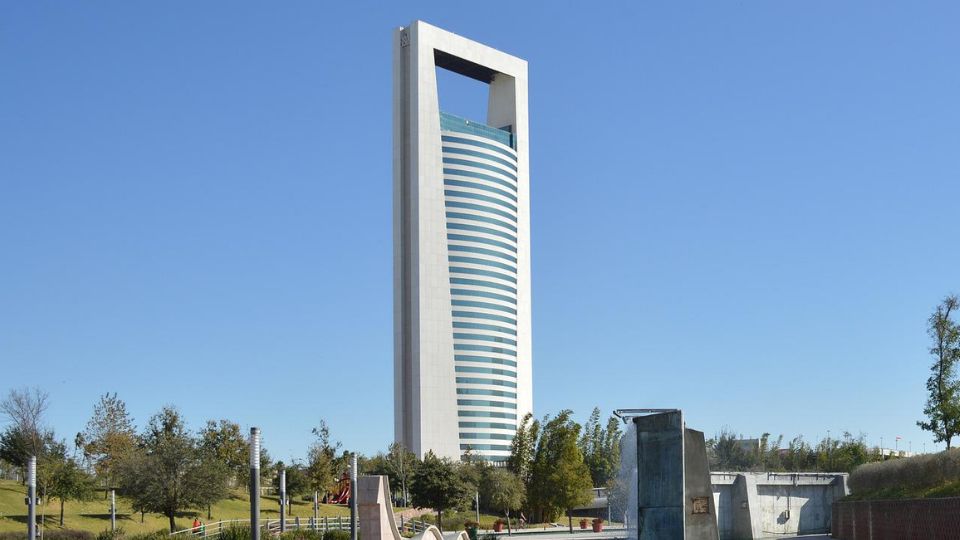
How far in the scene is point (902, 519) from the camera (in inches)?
1506

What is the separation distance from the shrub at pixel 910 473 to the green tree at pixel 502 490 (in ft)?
120

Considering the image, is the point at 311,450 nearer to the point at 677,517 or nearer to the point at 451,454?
the point at 451,454

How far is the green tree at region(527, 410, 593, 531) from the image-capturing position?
80062mm

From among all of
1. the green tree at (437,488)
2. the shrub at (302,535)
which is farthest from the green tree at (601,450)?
the shrub at (302,535)

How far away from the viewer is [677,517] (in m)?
22.6

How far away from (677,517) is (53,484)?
4264cm

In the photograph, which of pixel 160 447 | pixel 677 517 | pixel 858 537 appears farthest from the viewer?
pixel 160 447

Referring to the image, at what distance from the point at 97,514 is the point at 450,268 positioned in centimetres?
8174

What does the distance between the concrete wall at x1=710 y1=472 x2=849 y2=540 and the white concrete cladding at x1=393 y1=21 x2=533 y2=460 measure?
253 feet

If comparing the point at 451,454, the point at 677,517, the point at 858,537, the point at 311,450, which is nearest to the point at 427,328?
the point at 451,454

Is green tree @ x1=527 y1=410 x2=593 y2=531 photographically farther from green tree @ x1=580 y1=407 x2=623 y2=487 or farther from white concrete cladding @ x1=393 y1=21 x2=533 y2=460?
white concrete cladding @ x1=393 y1=21 x2=533 y2=460

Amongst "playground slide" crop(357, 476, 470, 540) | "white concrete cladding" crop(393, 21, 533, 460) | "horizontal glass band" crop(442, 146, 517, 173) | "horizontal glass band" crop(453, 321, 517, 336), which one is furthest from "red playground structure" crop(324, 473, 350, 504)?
"horizontal glass band" crop(442, 146, 517, 173)

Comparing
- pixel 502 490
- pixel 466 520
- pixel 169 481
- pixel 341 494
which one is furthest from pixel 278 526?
pixel 502 490

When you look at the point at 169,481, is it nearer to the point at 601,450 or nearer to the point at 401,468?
the point at 401,468
